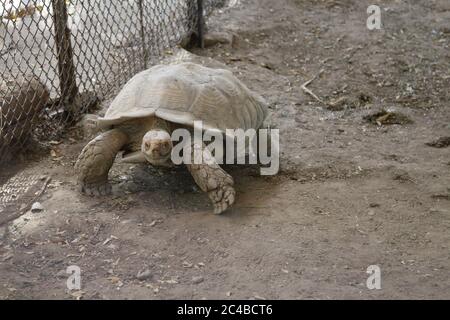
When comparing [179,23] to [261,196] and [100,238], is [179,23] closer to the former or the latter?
[261,196]

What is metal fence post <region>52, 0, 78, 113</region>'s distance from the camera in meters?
4.39

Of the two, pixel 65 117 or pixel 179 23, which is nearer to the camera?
pixel 65 117

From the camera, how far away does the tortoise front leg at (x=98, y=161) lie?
3740mm

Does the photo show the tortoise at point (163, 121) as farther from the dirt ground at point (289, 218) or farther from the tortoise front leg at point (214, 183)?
the dirt ground at point (289, 218)

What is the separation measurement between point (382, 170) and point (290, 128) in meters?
0.92

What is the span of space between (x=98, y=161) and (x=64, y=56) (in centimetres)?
113

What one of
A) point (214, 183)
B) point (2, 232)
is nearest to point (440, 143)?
point (214, 183)

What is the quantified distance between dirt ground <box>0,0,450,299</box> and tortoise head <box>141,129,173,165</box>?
30 cm

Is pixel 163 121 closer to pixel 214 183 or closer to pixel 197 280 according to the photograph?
pixel 214 183

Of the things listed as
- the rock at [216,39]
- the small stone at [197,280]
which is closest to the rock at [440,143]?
the small stone at [197,280]

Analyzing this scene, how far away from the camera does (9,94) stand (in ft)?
13.8

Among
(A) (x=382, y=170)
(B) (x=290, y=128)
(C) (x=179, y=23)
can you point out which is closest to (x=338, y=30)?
(C) (x=179, y=23)

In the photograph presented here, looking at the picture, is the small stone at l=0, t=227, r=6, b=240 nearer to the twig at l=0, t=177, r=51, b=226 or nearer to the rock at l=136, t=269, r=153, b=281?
the twig at l=0, t=177, r=51, b=226

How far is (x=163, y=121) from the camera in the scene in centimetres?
372
